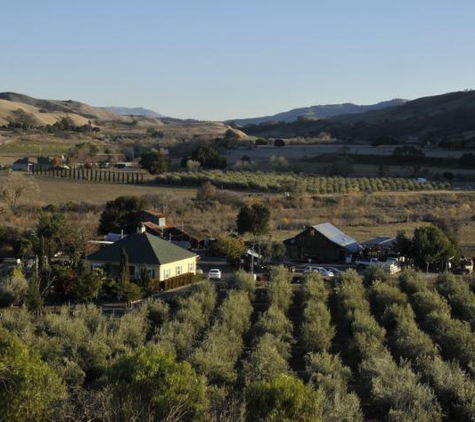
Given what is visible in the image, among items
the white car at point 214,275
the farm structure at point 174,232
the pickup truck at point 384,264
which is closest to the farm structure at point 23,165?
the farm structure at point 174,232

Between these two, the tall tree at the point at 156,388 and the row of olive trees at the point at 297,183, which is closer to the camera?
the tall tree at the point at 156,388

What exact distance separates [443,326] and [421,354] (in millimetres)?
2465

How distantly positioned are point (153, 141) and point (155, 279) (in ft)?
300

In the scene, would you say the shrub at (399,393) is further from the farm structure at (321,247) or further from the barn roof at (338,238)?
the barn roof at (338,238)

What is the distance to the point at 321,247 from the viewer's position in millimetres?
33688

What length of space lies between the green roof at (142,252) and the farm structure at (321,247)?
23.2 feet

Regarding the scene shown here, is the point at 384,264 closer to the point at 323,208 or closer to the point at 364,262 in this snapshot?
the point at 364,262

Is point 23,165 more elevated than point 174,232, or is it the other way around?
point 23,165

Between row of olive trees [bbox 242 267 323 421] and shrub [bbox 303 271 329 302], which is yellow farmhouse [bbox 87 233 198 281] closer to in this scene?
row of olive trees [bbox 242 267 323 421]

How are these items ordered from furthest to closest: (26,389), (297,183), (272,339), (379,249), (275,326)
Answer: (297,183) < (379,249) < (275,326) < (272,339) < (26,389)

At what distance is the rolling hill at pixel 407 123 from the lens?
12656cm

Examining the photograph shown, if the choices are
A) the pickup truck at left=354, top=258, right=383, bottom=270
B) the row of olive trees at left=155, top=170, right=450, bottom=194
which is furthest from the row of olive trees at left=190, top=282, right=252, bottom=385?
the row of olive trees at left=155, top=170, right=450, bottom=194

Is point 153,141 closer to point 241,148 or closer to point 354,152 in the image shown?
point 241,148

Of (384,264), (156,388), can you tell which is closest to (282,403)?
(156,388)
